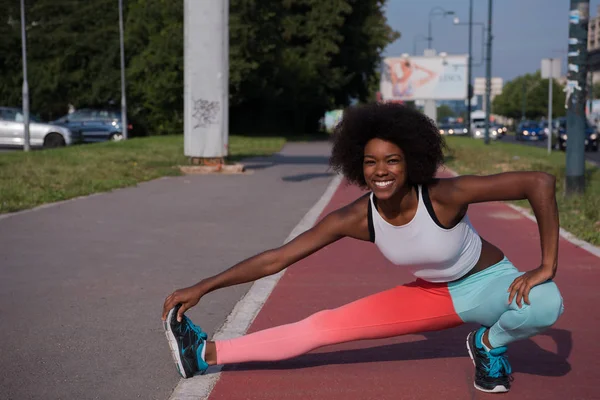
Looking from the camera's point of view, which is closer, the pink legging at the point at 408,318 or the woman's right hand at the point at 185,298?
the pink legging at the point at 408,318

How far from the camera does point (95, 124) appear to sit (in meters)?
41.5

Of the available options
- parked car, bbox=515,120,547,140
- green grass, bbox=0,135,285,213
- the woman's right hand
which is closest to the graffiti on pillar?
green grass, bbox=0,135,285,213

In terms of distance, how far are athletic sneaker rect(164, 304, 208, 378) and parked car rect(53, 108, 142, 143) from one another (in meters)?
36.9

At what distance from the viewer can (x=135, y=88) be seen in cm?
4866

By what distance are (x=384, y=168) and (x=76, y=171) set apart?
15.9 m

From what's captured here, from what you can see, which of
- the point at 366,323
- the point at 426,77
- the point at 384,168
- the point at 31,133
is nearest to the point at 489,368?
the point at 366,323

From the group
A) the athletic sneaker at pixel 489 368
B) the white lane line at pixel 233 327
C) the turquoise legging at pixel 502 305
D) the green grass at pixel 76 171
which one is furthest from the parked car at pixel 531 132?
the turquoise legging at pixel 502 305

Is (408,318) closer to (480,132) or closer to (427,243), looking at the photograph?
(427,243)

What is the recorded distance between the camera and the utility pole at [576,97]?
15.0m

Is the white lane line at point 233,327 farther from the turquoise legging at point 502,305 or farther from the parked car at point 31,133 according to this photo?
the parked car at point 31,133

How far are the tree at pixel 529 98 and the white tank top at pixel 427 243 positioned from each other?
118636 millimetres

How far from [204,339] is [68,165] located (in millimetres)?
16594

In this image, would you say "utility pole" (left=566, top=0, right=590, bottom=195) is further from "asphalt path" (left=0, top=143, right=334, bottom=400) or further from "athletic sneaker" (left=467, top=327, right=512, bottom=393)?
"athletic sneaker" (left=467, top=327, right=512, bottom=393)

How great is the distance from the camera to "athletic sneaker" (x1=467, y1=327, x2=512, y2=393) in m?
4.72
